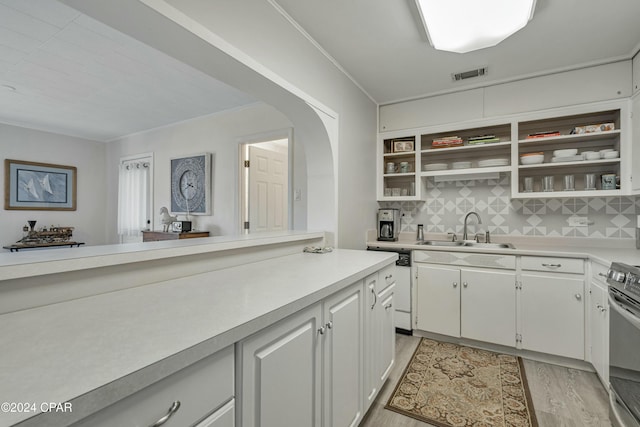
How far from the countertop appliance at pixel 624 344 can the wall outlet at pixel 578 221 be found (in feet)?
4.08

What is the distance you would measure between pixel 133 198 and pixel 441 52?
16.1ft

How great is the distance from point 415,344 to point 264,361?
2.27 meters

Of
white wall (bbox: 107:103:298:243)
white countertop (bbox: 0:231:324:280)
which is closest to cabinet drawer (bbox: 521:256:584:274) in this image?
white wall (bbox: 107:103:298:243)

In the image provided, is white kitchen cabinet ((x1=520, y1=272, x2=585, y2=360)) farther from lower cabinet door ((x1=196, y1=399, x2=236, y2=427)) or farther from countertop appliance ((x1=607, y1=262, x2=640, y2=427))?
lower cabinet door ((x1=196, y1=399, x2=236, y2=427))

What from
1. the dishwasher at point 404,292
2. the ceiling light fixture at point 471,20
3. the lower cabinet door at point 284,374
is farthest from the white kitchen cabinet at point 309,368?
the ceiling light fixture at point 471,20

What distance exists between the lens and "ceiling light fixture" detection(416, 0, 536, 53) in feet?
5.60

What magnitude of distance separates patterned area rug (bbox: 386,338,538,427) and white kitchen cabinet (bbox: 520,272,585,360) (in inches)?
10.4

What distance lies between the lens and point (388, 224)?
338cm

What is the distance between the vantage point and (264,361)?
917mm

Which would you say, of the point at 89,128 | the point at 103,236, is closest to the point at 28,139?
the point at 89,128

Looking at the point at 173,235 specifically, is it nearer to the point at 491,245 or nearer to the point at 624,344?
the point at 491,245

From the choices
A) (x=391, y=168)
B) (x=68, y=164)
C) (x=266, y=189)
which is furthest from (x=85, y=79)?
(x=391, y=168)

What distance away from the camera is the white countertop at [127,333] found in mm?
523

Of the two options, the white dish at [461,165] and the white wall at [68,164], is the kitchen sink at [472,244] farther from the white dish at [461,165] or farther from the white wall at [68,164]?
the white wall at [68,164]
